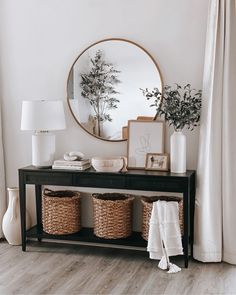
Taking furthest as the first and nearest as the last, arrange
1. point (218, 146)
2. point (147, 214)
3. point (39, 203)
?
point (39, 203), point (147, 214), point (218, 146)

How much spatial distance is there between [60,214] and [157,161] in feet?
3.12

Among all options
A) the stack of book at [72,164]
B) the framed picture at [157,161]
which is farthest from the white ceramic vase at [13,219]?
the framed picture at [157,161]

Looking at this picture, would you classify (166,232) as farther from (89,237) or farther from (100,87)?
(100,87)

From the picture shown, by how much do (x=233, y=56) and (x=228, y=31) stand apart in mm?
193

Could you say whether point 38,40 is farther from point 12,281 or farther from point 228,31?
point 12,281

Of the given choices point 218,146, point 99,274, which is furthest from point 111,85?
point 99,274

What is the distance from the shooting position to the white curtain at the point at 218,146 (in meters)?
3.50

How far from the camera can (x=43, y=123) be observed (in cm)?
379

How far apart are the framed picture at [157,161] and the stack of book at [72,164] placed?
1.70 feet

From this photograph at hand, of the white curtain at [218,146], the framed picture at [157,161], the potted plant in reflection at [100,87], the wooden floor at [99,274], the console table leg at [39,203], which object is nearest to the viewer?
the wooden floor at [99,274]

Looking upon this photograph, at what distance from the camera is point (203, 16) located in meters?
3.70

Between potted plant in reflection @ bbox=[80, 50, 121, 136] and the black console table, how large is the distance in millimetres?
523

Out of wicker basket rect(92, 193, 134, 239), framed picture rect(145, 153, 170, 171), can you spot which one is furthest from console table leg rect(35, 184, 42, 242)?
framed picture rect(145, 153, 170, 171)

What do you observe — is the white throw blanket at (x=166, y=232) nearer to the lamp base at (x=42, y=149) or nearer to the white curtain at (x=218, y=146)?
the white curtain at (x=218, y=146)
